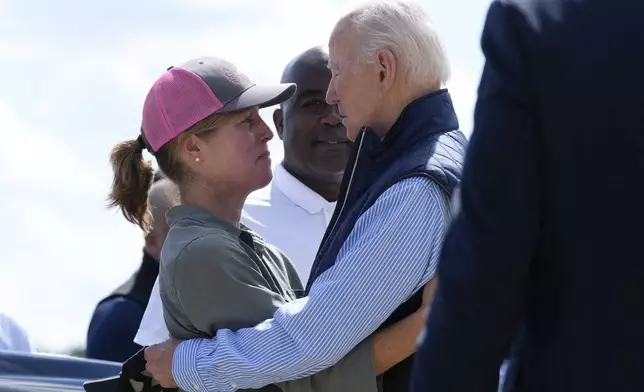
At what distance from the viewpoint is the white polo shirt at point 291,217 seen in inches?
197

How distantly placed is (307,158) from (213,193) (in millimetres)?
1891

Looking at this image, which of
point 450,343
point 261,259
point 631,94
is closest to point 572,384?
point 450,343

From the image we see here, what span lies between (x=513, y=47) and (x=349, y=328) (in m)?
1.19

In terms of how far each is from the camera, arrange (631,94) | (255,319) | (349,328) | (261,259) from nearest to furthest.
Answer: (631,94)
(349,328)
(255,319)
(261,259)

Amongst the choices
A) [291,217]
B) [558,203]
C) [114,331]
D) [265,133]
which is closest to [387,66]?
[265,133]

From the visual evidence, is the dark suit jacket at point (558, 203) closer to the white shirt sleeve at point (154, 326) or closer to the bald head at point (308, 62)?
the white shirt sleeve at point (154, 326)

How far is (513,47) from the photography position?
1862mm

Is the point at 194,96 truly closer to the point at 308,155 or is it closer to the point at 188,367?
the point at 188,367

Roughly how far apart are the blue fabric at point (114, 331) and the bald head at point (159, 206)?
1.16 feet

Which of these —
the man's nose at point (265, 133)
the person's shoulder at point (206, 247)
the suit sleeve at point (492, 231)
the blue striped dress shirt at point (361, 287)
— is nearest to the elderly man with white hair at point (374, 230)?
the blue striped dress shirt at point (361, 287)

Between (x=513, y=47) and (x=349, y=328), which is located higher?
(x=513, y=47)

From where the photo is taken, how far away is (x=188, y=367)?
3.10m

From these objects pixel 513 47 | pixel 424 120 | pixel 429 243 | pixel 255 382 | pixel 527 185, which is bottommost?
pixel 255 382

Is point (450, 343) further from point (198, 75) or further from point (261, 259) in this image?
point (198, 75)
